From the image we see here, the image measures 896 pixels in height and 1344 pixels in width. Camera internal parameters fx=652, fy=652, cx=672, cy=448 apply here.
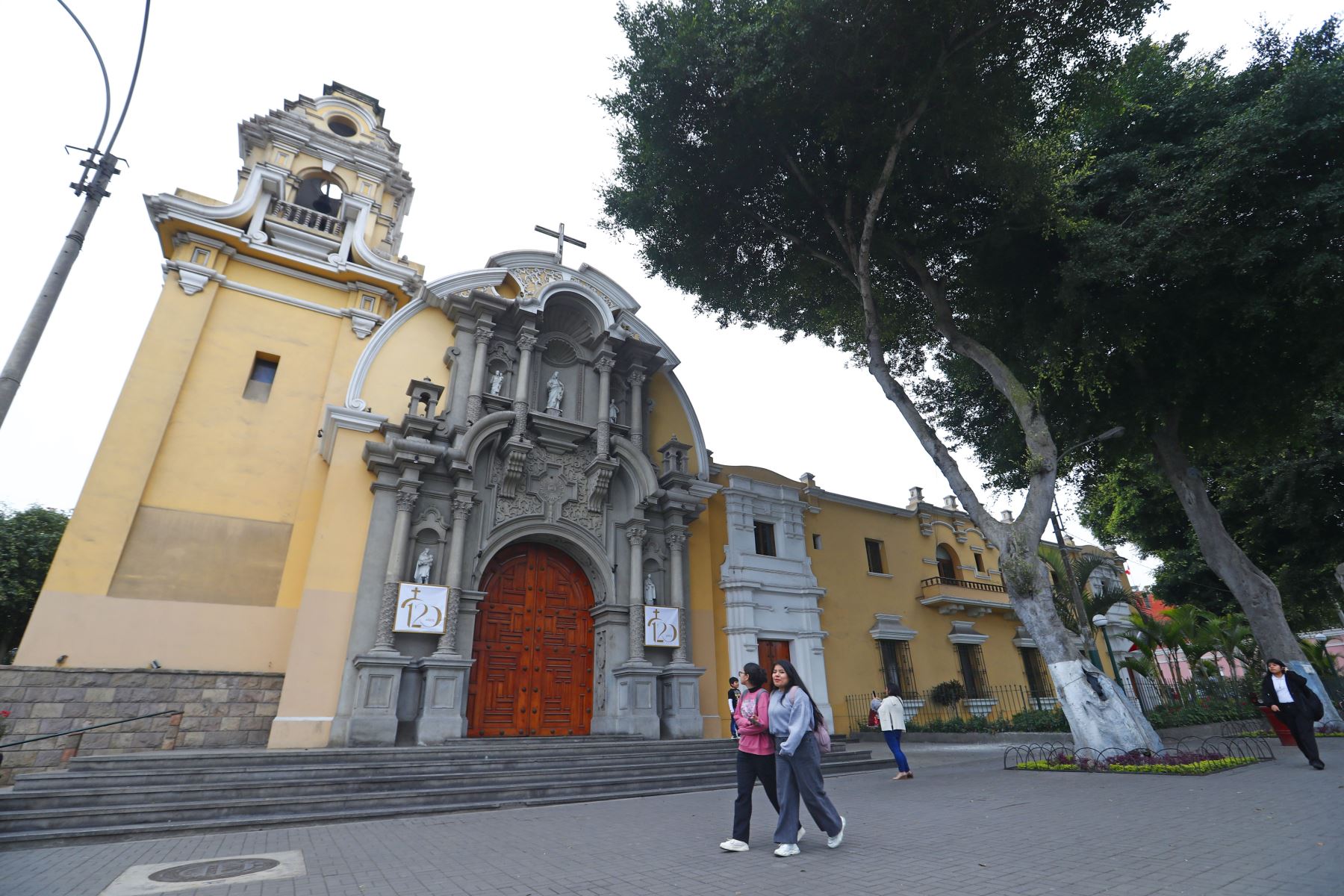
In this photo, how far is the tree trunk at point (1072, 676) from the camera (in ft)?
31.5

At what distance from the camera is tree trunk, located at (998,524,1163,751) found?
961cm

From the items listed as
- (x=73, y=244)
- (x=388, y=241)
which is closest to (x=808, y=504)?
(x=388, y=241)

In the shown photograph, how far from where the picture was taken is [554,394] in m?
15.7

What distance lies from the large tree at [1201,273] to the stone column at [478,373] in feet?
38.0

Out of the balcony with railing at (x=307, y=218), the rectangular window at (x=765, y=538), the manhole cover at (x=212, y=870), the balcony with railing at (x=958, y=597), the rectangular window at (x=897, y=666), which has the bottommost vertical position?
the manhole cover at (x=212, y=870)

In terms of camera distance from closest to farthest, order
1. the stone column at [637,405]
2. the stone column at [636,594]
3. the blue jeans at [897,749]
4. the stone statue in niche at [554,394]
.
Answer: the blue jeans at [897,749] < the stone column at [636,594] < the stone statue in niche at [554,394] < the stone column at [637,405]

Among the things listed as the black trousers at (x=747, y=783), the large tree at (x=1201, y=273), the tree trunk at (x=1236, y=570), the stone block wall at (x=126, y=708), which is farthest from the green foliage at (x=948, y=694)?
the stone block wall at (x=126, y=708)

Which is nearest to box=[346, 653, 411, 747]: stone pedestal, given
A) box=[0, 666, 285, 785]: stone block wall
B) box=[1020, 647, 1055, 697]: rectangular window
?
box=[0, 666, 285, 785]: stone block wall

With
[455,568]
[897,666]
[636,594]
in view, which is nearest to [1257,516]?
[897,666]

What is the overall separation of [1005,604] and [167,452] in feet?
79.2

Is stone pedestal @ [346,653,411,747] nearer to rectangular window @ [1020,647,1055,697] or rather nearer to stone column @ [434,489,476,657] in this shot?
stone column @ [434,489,476,657]

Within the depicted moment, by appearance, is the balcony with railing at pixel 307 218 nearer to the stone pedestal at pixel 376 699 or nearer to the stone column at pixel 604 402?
the stone column at pixel 604 402

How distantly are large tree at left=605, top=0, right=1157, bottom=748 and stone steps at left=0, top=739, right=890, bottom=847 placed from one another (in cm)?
691

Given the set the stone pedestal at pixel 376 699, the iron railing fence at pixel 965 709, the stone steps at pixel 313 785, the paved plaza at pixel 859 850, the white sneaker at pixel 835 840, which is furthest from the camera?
the iron railing fence at pixel 965 709
